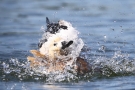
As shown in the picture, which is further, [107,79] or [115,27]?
[115,27]

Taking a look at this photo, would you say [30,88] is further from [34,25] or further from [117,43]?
[34,25]

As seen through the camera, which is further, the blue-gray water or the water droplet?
the water droplet

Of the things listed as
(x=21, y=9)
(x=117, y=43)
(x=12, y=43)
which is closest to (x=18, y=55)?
(x=12, y=43)

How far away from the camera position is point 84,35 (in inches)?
453

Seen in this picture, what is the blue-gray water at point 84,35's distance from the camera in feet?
25.4

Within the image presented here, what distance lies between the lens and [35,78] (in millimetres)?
7895

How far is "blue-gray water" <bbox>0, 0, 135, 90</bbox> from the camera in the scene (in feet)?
25.4

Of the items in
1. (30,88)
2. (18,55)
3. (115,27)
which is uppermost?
(115,27)

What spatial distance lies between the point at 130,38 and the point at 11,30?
2.78m

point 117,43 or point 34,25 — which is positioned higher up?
point 34,25

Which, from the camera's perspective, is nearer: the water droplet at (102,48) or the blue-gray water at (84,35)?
the blue-gray water at (84,35)

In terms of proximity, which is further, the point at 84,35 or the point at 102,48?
the point at 84,35

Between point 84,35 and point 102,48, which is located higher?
point 84,35

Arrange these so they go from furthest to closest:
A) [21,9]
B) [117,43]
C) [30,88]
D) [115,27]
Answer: [21,9] → [115,27] → [117,43] → [30,88]
